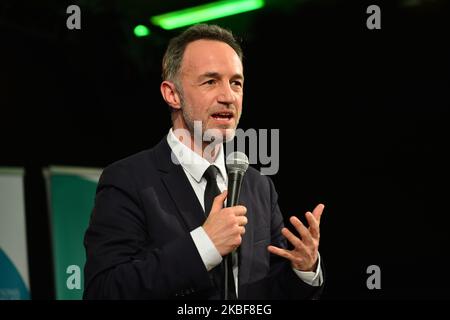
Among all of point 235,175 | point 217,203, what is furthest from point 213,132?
point 217,203

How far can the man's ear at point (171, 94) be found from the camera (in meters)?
1.75

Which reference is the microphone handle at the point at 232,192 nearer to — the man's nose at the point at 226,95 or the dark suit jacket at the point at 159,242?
the dark suit jacket at the point at 159,242

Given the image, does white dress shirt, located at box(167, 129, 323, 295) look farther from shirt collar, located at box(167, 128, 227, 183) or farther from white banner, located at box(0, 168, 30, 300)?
white banner, located at box(0, 168, 30, 300)

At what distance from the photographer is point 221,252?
1.38 meters

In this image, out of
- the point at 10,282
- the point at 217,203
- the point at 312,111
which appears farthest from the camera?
the point at 312,111

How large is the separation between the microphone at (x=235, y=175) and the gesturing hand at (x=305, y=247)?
18 cm

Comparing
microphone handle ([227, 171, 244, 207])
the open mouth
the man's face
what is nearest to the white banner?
A: the man's face

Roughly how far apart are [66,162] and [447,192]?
274cm

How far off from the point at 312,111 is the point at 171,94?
197cm

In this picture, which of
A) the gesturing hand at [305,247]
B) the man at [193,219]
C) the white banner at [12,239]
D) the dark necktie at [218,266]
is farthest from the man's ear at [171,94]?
the white banner at [12,239]

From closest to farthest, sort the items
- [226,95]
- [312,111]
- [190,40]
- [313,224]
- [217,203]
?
Answer: 1. [217,203]
2. [313,224]
3. [226,95]
4. [190,40]
5. [312,111]

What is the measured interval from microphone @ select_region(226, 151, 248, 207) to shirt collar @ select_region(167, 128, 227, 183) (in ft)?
0.46

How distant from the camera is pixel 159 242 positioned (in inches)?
60.2

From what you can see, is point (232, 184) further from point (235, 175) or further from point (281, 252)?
point (281, 252)
